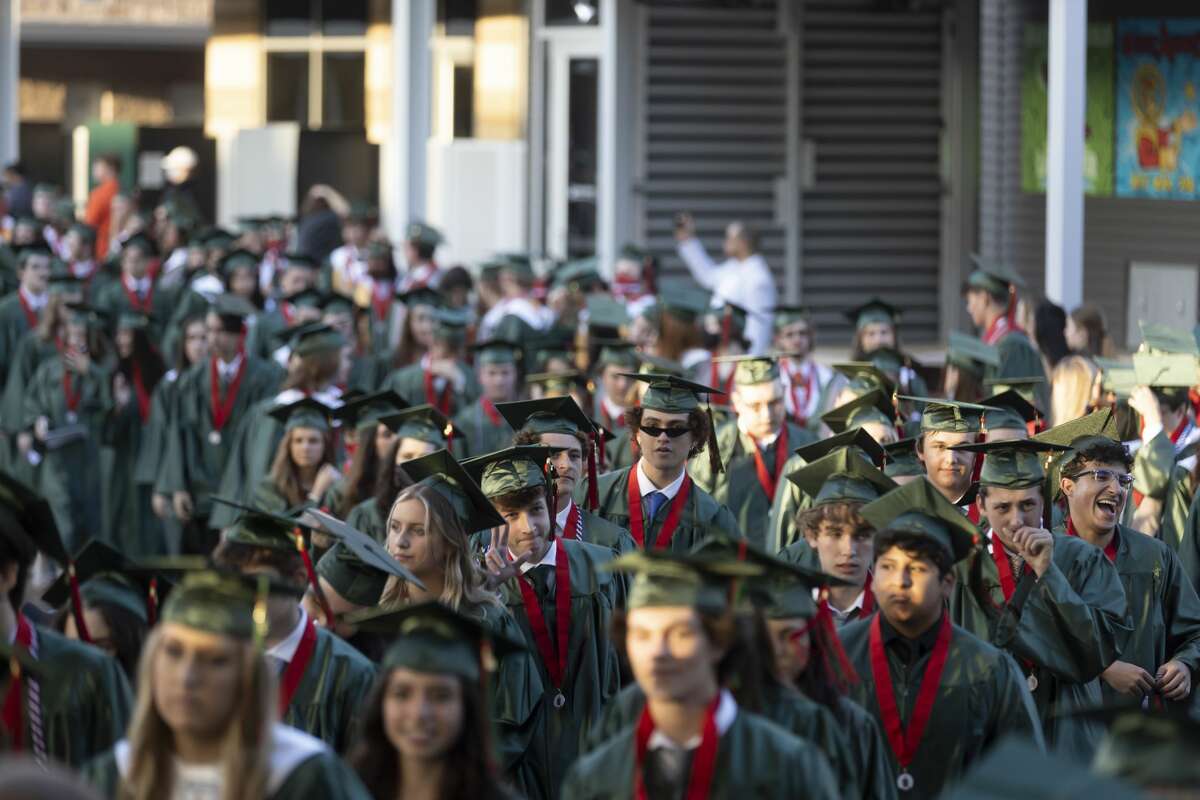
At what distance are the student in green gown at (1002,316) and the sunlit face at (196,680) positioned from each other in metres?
8.13

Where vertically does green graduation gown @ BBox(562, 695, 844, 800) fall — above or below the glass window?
below

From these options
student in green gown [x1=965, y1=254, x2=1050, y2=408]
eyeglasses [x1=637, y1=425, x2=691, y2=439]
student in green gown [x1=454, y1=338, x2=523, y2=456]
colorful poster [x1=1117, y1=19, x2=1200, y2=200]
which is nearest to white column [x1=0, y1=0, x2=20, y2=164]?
colorful poster [x1=1117, y1=19, x2=1200, y2=200]

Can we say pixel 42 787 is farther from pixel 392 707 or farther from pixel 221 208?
pixel 221 208

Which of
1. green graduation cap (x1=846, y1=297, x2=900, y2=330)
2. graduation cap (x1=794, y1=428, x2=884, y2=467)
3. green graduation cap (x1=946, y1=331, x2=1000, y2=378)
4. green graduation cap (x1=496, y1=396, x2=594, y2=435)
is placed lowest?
graduation cap (x1=794, y1=428, x2=884, y2=467)

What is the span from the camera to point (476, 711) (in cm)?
443

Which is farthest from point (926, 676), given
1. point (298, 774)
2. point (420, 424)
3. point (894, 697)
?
point (420, 424)

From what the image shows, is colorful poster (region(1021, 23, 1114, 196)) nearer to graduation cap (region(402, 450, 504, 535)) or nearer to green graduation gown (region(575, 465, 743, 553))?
green graduation gown (region(575, 465, 743, 553))

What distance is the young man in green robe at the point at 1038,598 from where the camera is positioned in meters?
6.41

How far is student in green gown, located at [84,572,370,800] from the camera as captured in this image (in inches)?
169

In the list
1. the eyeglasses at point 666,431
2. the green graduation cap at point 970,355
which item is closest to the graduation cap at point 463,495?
the eyeglasses at point 666,431

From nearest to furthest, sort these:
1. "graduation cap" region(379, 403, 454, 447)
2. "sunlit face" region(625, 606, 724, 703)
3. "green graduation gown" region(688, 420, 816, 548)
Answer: "sunlit face" region(625, 606, 724, 703), "graduation cap" region(379, 403, 454, 447), "green graduation gown" region(688, 420, 816, 548)

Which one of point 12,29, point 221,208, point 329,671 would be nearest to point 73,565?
point 329,671

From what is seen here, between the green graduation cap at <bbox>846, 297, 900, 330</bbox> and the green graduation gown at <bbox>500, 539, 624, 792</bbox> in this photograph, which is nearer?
the green graduation gown at <bbox>500, 539, 624, 792</bbox>

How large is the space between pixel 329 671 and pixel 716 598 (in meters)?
1.50
